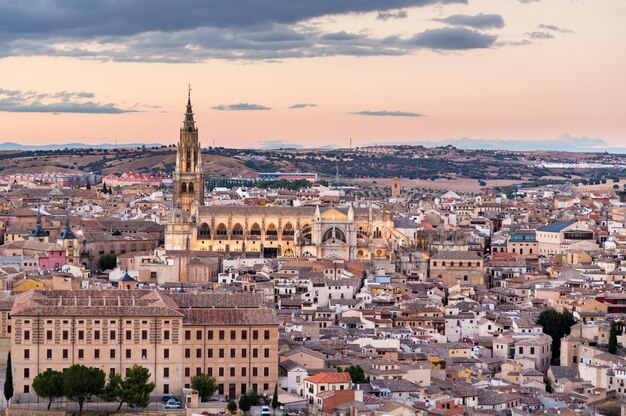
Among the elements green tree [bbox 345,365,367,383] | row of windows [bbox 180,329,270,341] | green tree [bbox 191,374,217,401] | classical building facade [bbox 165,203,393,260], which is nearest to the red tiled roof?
green tree [bbox 345,365,367,383]

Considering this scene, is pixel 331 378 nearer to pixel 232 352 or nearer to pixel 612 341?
pixel 232 352

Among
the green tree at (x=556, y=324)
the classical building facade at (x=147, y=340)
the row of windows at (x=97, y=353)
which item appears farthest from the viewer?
the green tree at (x=556, y=324)

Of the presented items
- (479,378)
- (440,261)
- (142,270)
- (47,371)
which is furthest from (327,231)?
(47,371)

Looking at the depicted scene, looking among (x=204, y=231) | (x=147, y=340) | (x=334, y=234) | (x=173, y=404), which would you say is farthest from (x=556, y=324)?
(x=204, y=231)

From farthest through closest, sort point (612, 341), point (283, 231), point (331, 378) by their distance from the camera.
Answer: point (283, 231)
point (612, 341)
point (331, 378)

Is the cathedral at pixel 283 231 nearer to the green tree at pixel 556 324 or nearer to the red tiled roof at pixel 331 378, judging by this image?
the green tree at pixel 556 324

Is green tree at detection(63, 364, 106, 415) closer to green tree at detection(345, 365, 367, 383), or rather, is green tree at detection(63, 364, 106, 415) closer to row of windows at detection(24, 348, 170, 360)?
row of windows at detection(24, 348, 170, 360)

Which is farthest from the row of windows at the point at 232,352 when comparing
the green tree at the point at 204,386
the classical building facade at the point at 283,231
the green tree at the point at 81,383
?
the classical building facade at the point at 283,231

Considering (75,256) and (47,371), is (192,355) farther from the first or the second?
(75,256)
